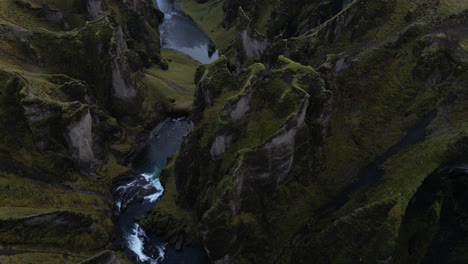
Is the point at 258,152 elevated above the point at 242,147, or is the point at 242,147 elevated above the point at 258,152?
the point at 258,152

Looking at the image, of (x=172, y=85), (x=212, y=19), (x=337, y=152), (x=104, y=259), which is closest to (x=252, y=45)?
(x=172, y=85)

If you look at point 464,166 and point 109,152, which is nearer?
point 464,166

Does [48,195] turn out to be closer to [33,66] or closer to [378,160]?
[33,66]

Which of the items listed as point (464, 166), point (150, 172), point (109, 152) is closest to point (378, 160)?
point (464, 166)

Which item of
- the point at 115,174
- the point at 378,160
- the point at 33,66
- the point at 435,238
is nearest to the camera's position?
the point at 435,238

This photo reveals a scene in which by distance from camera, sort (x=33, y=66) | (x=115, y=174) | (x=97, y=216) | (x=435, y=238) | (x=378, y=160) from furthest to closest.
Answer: (x=33, y=66) → (x=115, y=174) → (x=97, y=216) → (x=378, y=160) → (x=435, y=238)

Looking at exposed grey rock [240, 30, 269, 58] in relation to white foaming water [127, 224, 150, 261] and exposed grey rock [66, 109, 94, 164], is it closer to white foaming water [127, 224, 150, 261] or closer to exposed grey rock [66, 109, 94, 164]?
exposed grey rock [66, 109, 94, 164]

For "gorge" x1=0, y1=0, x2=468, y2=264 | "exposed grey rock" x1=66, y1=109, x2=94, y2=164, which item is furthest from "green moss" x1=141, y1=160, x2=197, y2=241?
"exposed grey rock" x1=66, y1=109, x2=94, y2=164

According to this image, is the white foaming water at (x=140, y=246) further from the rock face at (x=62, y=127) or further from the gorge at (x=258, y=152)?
the rock face at (x=62, y=127)

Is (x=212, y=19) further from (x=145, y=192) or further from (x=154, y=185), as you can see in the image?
(x=145, y=192)
